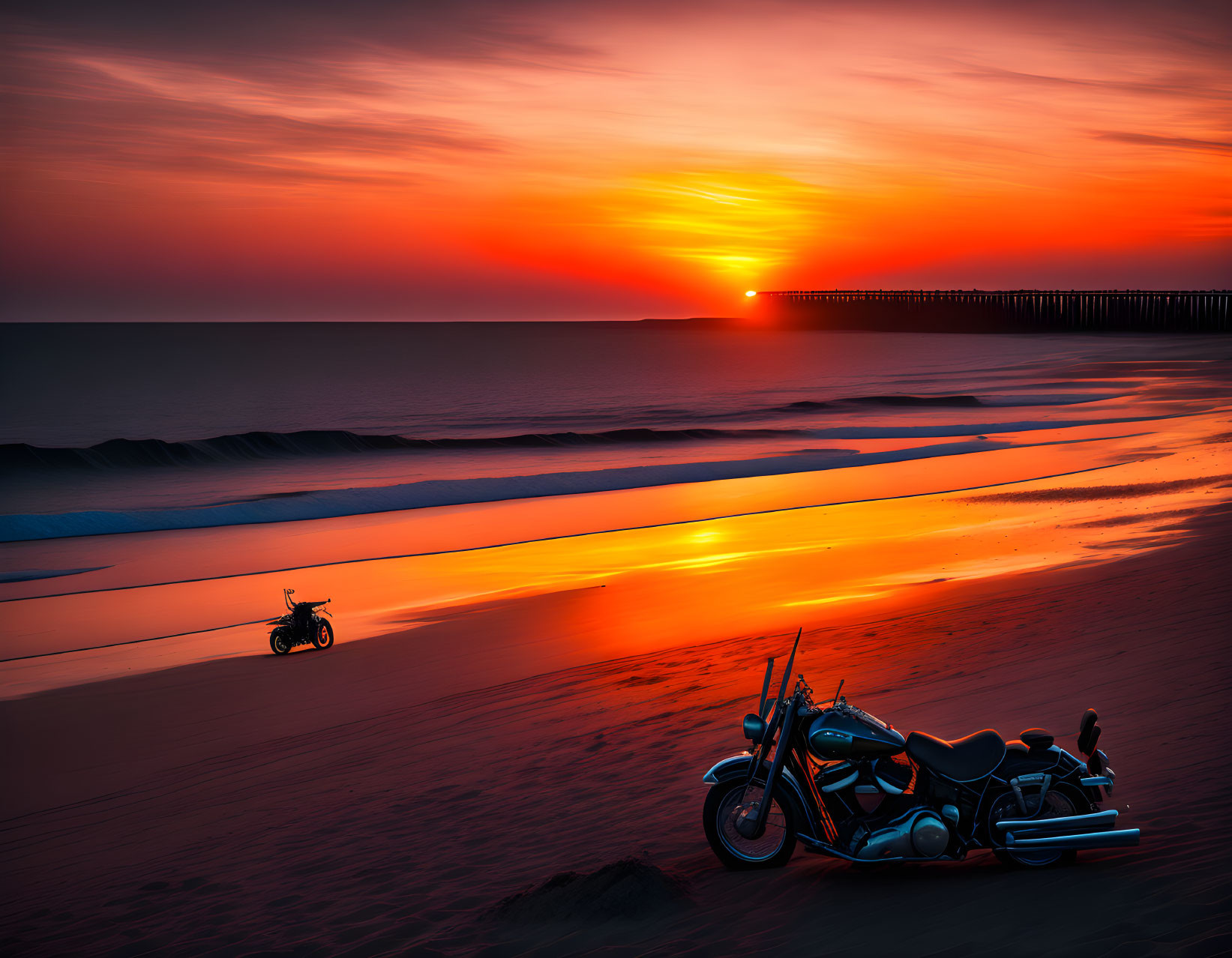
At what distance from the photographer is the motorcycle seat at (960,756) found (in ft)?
16.2

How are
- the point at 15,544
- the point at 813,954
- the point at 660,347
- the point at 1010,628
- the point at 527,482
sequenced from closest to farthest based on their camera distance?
the point at 813,954 → the point at 1010,628 → the point at 15,544 → the point at 527,482 → the point at 660,347

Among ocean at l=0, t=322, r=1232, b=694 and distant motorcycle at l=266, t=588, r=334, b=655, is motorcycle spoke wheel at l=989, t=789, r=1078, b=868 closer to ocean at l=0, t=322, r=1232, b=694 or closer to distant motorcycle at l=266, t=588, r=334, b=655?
ocean at l=0, t=322, r=1232, b=694

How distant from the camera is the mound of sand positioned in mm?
4918

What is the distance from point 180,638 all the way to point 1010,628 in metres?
9.80

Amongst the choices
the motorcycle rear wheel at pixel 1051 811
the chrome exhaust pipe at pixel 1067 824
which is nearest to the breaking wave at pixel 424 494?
the motorcycle rear wheel at pixel 1051 811

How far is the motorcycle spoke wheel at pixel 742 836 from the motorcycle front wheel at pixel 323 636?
22.4 feet

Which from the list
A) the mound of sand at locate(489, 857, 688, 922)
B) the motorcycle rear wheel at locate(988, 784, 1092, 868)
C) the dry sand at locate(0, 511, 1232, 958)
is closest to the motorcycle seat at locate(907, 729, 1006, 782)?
the motorcycle rear wheel at locate(988, 784, 1092, 868)

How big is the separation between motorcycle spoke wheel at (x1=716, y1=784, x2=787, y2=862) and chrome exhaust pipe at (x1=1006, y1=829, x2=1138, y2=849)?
1182 mm

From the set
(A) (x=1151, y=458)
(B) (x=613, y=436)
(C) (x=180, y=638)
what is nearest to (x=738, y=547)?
(C) (x=180, y=638)

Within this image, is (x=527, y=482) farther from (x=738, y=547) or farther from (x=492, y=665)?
(x=492, y=665)

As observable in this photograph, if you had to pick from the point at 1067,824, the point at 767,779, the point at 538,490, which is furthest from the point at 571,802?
the point at 538,490

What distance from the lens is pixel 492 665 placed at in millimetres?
9766

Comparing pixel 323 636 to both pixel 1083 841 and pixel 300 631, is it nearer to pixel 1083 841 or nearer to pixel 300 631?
pixel 300 631

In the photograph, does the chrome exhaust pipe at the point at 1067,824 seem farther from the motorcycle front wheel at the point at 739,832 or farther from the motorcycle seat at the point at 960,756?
the motorcycle front wheel at the point at 739,832
